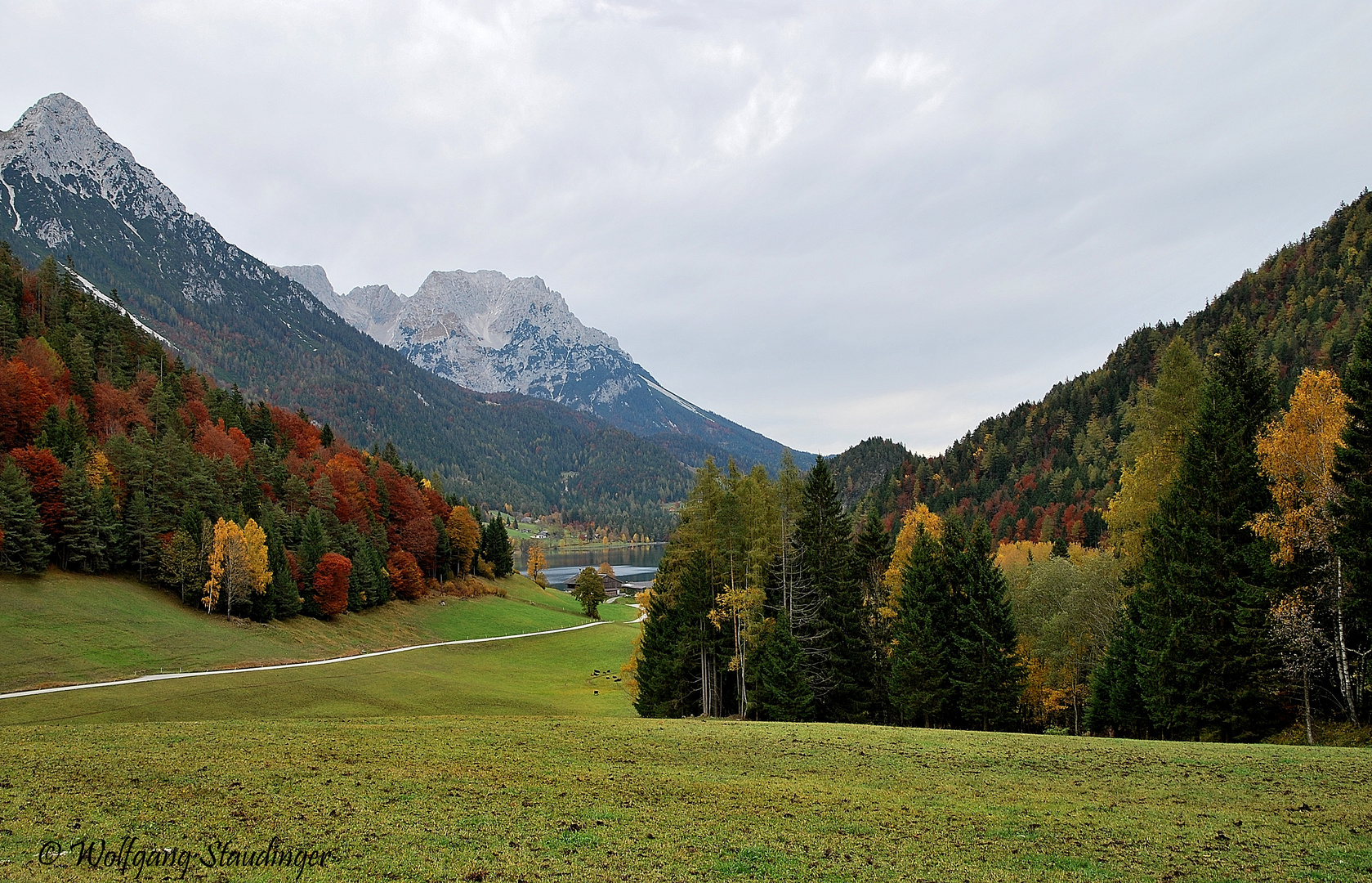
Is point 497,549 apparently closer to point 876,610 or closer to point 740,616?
point 876,610

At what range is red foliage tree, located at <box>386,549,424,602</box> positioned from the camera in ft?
275

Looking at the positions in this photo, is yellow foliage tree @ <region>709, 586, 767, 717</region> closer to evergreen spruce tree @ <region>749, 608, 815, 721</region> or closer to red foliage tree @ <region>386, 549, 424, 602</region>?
evergreen spruce tree @ <region>749, 608, 815, 721</region>

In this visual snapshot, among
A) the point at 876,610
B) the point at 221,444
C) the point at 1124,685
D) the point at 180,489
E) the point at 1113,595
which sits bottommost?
the point at 1124,685

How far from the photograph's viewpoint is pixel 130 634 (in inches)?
1907

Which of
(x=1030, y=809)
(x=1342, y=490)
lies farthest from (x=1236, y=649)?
(x=1030, y=809)

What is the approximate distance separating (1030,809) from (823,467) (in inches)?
1070

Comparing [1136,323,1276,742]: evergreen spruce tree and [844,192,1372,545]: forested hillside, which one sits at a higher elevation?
[844,192,1372,545]: forested hillside

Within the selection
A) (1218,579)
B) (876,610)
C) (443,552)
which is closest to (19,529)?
(443,552)

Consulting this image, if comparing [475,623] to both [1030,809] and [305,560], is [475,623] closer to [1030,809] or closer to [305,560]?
[305,560]

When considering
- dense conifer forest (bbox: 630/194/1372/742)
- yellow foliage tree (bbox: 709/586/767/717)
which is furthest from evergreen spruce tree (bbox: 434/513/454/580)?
yellow foliage tree (bbox: 709/586/767/717)

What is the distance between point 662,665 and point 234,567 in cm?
4160

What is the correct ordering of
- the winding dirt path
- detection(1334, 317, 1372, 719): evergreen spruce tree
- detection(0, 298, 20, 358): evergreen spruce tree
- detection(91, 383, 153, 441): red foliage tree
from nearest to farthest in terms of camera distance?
detection(1334, 317, 1372, 719): evergreen spruce tree, the winding dirt path, detection(0, 298, 20, 358): evergreen spruce tree, detection(91, 383, 153, 441): red foliage tree

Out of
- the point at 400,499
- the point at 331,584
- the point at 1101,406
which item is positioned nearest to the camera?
the point at 331,584

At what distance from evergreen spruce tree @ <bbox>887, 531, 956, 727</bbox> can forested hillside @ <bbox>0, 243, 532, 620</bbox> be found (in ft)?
182
